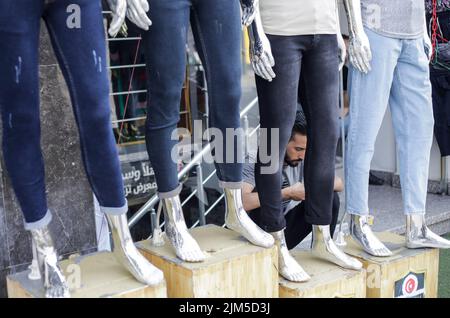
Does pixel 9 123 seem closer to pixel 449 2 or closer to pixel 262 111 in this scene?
pixel 262 111

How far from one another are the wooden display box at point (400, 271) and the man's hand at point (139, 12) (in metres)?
1.17

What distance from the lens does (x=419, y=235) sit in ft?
7.13

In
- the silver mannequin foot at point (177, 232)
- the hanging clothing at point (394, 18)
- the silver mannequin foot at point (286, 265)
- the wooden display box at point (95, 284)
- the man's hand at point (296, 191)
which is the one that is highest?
the hanging clothing at point (394, 18)

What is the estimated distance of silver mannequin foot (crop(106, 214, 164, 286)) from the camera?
1.62 meters

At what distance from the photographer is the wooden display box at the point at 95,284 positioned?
157 centimetres

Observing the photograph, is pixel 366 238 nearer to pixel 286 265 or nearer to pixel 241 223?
pixel 286 265

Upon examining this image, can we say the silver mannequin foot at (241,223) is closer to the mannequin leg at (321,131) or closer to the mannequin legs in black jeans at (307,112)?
Answer: the mannequin legs in black jeans at (307,112)

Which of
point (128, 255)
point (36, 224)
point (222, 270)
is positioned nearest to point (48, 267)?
point (36, 224)

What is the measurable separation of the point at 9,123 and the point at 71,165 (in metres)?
0.87

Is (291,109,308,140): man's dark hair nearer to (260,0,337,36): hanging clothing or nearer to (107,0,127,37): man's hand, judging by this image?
(260,0,337,36): hanging clothing

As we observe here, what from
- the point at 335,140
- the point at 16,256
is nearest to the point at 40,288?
the point at 16,256

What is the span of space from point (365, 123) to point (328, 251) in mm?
490

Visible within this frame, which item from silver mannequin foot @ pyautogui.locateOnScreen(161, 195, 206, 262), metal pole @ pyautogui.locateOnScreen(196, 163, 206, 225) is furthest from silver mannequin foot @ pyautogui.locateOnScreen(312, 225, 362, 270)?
metal pole @ pyautogui.locateOnScreen(196, 163, 206, 225)

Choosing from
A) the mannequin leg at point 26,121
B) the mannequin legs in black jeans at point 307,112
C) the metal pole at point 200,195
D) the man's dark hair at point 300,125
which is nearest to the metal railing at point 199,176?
the metal pole at point 200,195
